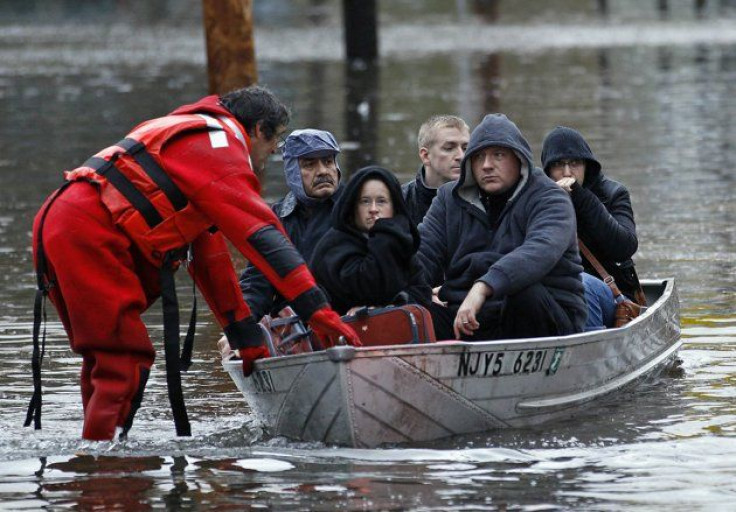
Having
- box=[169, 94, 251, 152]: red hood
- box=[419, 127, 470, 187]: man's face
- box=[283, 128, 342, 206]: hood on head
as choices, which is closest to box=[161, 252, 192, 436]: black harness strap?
box=[169, 94, 251, 152]: red hood

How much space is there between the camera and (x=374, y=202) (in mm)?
8367

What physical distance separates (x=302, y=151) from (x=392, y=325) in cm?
111

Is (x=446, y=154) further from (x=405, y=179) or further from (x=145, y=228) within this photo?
(x=405, y=179)

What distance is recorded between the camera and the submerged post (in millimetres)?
31781

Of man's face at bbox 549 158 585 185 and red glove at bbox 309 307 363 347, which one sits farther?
man's face at bbox 549 158 585 185

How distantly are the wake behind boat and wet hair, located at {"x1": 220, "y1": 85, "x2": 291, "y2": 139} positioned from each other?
1.05 meters

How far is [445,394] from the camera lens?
8.01 metres

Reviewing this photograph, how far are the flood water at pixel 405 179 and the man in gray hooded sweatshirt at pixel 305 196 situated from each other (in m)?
0.62

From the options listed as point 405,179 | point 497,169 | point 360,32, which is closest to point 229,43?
point 405,179

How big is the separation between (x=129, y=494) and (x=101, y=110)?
19.7m

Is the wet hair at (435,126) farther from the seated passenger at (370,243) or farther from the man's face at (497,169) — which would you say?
the seated passenger at (370,243)

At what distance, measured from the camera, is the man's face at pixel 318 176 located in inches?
352

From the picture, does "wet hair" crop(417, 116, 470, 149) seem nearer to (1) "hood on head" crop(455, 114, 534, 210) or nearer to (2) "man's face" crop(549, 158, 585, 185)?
(2) "man's face" crop(549, 158, 585, 185)

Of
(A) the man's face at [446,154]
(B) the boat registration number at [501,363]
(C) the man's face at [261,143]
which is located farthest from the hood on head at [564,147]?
(C) the man's face at [261,143]
